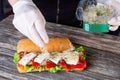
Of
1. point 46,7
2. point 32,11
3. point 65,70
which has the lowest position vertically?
point 65,70

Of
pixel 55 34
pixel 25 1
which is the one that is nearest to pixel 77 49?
pixel 55 34

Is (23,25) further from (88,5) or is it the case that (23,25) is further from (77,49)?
(88,5)

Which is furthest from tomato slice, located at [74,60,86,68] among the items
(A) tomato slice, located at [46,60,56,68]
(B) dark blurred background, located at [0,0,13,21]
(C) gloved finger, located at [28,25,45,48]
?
(B) dark blurred background, located at [0,0,13,21]

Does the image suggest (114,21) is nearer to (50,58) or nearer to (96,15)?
(96,15)

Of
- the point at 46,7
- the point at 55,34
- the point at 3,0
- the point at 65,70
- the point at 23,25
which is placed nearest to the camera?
the point at 23,25

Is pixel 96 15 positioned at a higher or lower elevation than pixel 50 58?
higher

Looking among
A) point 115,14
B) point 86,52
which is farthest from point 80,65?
point 115,14

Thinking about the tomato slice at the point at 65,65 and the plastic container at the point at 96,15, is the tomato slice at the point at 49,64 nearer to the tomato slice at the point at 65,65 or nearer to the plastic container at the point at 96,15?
the tomato slice at the point at 65,65

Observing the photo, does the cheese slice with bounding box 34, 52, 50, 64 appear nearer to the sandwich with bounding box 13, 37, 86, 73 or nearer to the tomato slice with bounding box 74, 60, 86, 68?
the sandwich with bounding box 13, 37, 86, 73
